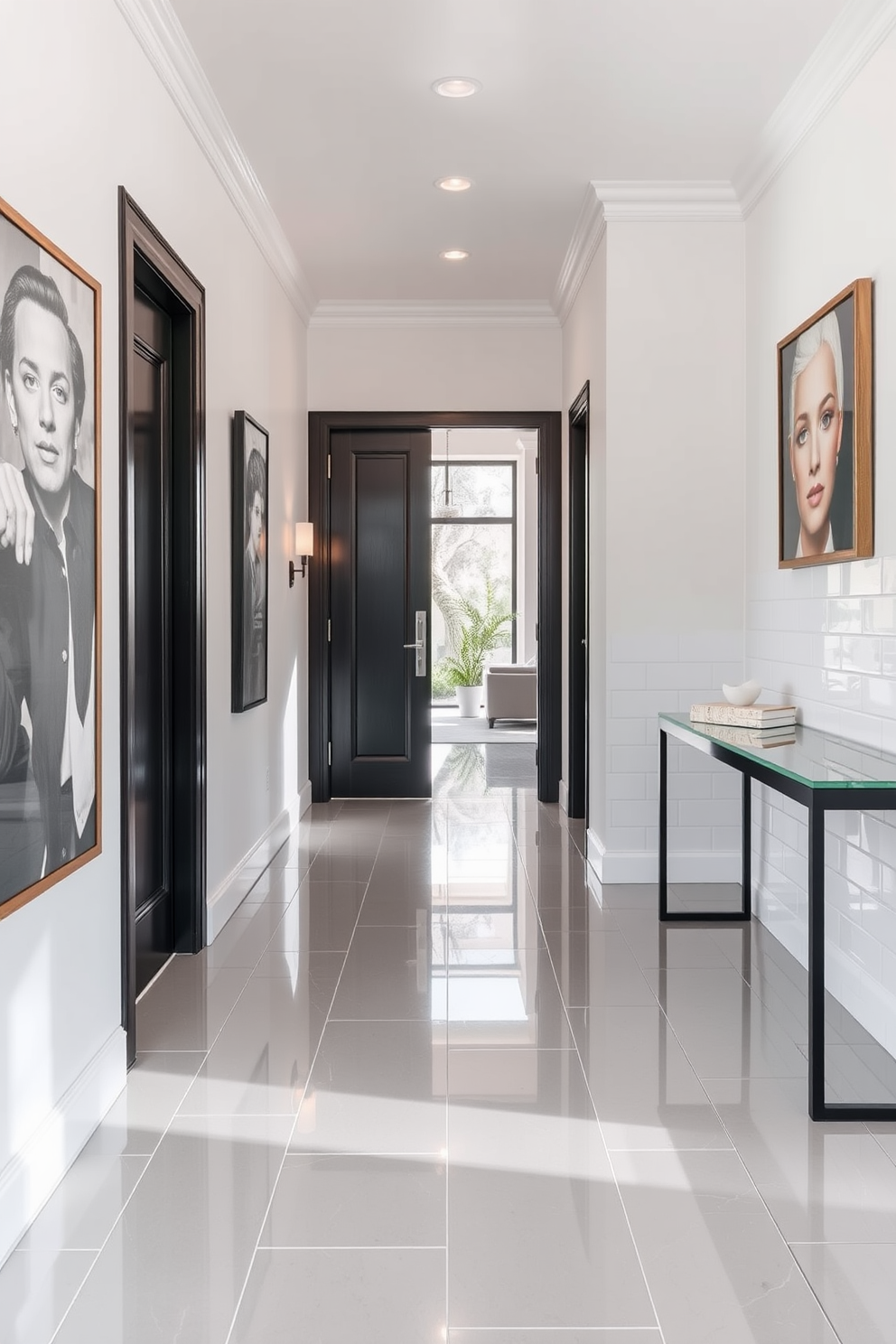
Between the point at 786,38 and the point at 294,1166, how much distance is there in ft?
11.4

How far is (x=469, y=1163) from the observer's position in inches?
91.1

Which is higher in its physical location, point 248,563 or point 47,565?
point 248,563

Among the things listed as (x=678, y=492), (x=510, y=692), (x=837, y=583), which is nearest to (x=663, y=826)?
(x=837, y=583)

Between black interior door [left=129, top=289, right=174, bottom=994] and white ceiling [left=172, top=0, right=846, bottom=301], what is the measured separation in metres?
0.91

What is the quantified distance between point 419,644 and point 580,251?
2641 millimetres

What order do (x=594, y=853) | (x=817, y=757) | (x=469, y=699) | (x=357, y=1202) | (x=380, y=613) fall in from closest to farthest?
(x=357, y=1202) → (x=817, y=757) → (x=594, y=853) → (x=380, y=613) → (x=469, y=699)

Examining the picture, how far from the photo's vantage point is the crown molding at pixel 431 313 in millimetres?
6418

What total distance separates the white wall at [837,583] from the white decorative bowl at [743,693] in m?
0.18

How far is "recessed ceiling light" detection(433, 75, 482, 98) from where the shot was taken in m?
3.59

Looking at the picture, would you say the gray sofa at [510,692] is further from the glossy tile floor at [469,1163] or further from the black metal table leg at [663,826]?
the glossy tile floor at [469,1163]

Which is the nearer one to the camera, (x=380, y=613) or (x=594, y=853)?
(x=594, y=853)

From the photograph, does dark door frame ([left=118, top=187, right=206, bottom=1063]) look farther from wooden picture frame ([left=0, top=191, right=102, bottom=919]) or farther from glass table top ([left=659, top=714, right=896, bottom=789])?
glass table top ([left=659, top=714, right=896, bottom=789])

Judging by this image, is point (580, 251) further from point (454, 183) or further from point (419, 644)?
point (419, 644)

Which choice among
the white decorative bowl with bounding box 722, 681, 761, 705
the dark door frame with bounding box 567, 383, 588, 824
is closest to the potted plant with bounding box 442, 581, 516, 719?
the dark door frame with bounding box 567, 383, 588, 824
